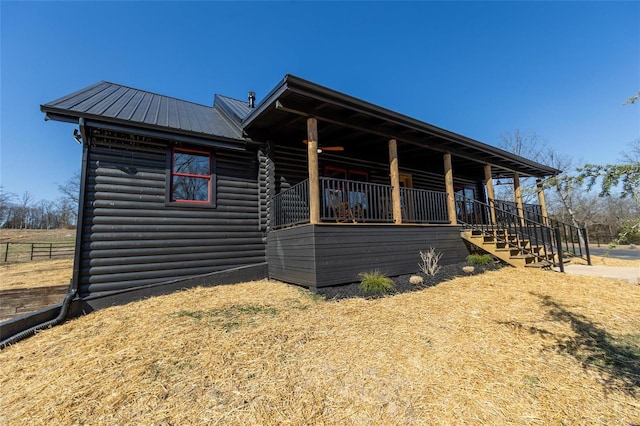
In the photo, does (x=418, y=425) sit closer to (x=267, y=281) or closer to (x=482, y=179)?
(x=267, y=281)

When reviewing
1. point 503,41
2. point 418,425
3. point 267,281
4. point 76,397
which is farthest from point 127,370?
point 503,41

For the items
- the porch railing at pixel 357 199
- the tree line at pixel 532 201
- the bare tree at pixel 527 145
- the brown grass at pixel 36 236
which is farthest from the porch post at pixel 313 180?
the brown grass at pixel 36 236

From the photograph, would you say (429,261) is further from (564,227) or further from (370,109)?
(564,227)

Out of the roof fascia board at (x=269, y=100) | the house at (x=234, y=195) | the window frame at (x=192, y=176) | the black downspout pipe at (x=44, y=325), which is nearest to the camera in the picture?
the black downspout pipe at (x=44, y=325)

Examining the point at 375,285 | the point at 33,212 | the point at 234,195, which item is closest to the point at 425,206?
the point at 375,285

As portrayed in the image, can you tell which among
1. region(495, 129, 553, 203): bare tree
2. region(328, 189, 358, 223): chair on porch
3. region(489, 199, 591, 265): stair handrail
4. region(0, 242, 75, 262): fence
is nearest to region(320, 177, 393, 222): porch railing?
region(328, 189, 358, 223): chair on porch

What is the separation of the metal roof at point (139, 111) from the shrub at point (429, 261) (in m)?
5.75

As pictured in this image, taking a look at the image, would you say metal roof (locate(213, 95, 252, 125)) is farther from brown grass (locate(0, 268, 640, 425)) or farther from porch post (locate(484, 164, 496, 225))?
porch post (locate(484, 164, 496, 225))

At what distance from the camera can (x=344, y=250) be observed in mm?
5414

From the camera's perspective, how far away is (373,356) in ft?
8.83

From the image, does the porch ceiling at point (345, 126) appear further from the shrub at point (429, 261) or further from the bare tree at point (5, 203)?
the bare tree at point (5, 203)

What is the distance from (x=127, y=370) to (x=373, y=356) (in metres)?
2.51

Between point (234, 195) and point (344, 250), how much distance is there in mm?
3377

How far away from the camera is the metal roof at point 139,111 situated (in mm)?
5081
